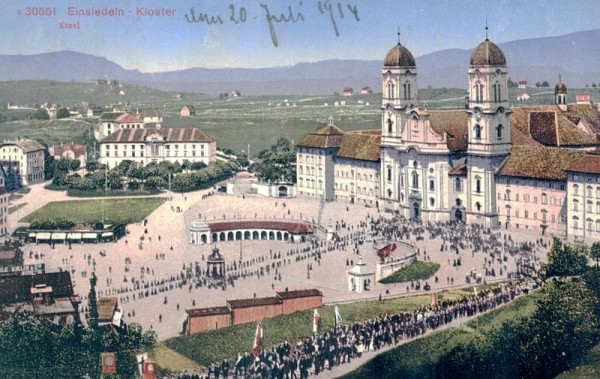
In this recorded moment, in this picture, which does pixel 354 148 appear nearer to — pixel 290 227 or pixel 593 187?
pixel 290 227

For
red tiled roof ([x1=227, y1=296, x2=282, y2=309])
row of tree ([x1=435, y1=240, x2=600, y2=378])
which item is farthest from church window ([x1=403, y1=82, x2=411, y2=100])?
red tiled roof ([x1=227, y1=296, x2=282, y2=309])

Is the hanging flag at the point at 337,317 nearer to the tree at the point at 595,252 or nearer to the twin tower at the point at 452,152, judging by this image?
the tree at the point at 595,252

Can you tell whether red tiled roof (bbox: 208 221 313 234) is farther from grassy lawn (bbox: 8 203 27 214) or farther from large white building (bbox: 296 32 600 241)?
grassy lawn (bbox: 8 203 27 214)

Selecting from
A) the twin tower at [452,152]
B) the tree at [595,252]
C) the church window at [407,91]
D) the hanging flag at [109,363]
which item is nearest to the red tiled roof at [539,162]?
the twin tower at [452,152]

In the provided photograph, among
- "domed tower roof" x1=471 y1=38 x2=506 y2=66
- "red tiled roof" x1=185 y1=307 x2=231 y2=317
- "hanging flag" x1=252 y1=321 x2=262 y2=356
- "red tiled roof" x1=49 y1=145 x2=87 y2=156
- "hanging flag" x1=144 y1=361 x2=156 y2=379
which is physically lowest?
"hanging flag" x1=144 y1=361 x2=156 y2=379

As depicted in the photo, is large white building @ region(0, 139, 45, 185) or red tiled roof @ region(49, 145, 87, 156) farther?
red tiled roof @ region(49, 145, 87, 156)

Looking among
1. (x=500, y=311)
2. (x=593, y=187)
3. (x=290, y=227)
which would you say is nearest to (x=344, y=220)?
(x=290, y=227)

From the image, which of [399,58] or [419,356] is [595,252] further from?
[399,58]
